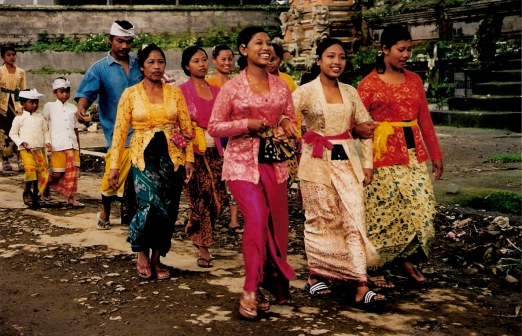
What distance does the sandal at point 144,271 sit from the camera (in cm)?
581

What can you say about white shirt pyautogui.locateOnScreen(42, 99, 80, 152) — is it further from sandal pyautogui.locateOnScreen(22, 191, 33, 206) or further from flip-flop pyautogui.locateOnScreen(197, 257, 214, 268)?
flip-flop pyautogui.locateOnScreen(197, 257, 214, 268)

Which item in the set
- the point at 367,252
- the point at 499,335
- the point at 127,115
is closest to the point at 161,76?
the point at 127,115

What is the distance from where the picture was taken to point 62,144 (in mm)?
9242

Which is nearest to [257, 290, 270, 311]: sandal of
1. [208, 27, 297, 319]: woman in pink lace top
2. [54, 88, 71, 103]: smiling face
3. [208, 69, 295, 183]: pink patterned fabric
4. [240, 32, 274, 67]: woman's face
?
[208, 27, 297, 319]: woman in pink lace top

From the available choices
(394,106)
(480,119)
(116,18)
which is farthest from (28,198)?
(116,18)

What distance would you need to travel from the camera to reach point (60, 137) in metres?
9.25

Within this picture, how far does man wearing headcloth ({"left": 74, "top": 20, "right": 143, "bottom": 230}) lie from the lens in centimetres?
686

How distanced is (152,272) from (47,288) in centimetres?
79

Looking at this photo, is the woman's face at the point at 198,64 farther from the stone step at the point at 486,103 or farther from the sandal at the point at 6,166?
the stone step at the point at 486,103

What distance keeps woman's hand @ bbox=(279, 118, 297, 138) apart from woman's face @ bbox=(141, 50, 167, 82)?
52.9 inches

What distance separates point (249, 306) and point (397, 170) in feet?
5.17

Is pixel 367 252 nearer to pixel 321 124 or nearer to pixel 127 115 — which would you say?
pixel 321 124

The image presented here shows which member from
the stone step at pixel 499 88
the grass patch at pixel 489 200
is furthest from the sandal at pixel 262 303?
the stone step at pixel 499 88

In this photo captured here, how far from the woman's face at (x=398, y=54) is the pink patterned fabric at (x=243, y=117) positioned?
0.96 meters
